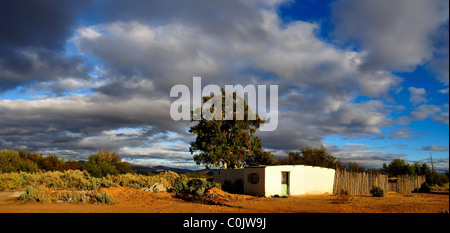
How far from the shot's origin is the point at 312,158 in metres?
42.0

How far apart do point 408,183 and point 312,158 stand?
12985mm

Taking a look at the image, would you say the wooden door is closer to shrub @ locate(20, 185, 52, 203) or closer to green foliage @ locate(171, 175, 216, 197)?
green foliage @ locate(171, 175, 216, 197)

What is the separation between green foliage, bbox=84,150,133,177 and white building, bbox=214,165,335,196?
38.7ft

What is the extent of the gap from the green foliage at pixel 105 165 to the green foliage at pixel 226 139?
766 cm

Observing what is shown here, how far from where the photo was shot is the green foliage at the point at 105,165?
92.4ft

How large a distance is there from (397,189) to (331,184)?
9.00 metres

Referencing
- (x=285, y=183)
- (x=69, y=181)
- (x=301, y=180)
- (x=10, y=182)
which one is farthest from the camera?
(x=301, y=180)

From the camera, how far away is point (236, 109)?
104 ft

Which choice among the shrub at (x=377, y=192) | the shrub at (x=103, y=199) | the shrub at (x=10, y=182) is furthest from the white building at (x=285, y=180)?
the shrub at (x=10, y=182)

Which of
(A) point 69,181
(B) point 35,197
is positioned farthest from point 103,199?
(A) point 69,181

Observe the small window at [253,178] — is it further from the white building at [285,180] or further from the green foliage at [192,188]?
the green foliage at [192,188]

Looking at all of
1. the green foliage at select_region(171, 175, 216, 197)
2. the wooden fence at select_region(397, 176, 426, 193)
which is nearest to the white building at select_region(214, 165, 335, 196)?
A: the green foliage at select_region(171, 175, 216, 197)

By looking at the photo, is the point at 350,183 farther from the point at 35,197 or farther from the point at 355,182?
the point at 35,197
